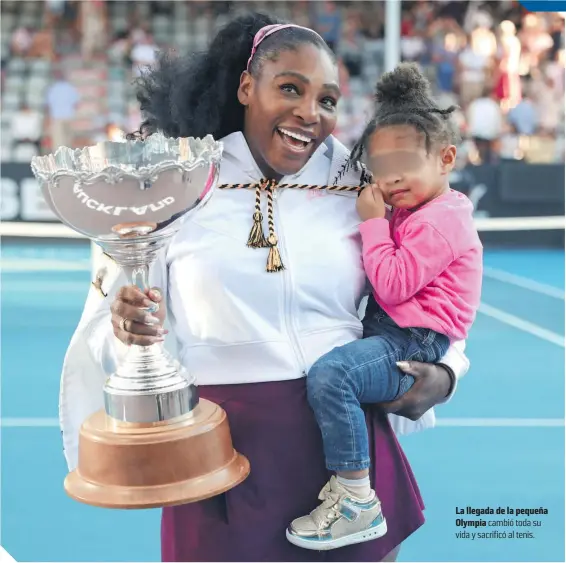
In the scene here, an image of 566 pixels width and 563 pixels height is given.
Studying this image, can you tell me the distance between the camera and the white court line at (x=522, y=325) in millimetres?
6457

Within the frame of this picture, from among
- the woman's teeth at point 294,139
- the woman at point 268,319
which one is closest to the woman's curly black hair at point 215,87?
the woman at point 268,319

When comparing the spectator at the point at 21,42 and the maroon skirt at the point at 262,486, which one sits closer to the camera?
the maroon skirt at the point at 262,486

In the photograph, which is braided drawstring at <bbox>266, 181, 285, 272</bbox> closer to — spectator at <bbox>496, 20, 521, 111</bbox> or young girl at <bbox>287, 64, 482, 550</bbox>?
young girl at <bbox>287, 64, 482, 550</bbox>

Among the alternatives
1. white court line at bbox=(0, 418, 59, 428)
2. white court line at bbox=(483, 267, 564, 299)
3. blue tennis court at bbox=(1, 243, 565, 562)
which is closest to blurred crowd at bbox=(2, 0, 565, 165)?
white court line at bbox=(483, 267, 564, 299)

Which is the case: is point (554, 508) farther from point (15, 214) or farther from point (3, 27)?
point (3, 27)

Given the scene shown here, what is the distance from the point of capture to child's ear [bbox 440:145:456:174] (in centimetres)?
186

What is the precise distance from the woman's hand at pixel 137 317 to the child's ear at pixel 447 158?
68cm

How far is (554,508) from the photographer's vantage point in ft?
12.1

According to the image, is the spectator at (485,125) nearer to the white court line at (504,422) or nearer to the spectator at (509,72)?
the spectator at (509,72)

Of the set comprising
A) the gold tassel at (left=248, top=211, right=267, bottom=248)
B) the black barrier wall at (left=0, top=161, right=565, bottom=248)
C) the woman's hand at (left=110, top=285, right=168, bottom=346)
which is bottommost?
the black barrier wall at (left=0, top=161, right=565, bottom=248)

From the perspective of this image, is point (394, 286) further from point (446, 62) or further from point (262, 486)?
point (446, 62)

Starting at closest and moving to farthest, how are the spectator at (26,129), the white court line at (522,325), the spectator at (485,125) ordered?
the white court line at (522,325) < the spectator at (485,125) < the spectator at (26,129)

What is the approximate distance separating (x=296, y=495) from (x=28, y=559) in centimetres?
191

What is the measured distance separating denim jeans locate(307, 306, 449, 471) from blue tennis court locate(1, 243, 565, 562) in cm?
178
